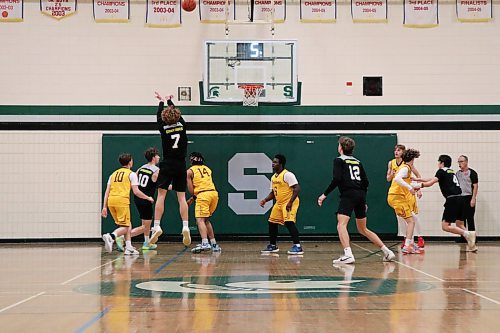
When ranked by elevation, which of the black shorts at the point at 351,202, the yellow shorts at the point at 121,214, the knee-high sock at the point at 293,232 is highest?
the black shorts at the point at 351,202

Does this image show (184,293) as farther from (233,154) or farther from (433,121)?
(433,121)

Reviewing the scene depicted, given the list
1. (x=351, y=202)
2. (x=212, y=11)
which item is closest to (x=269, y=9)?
(x=212, y=11)

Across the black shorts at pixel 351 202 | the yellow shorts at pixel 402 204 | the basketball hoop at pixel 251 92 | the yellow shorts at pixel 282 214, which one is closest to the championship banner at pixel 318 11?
the basketball hoop at pixel 251 92

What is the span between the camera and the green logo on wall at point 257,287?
7164 mm

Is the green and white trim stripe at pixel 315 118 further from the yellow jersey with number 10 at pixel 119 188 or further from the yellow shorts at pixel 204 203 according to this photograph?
the yellow jersey with number 10 at pixel 119 188

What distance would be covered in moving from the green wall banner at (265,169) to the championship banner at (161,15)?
287 cm

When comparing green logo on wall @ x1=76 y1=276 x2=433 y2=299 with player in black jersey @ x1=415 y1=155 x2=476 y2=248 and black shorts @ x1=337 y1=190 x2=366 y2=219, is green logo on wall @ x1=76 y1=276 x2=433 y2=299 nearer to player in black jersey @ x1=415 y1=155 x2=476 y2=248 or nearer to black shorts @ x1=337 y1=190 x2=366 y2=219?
black shorts @ x1=337 y1=190 x2=366 y2=219

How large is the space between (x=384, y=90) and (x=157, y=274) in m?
10.5

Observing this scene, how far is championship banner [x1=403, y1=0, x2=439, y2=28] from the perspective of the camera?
18188 millimetres

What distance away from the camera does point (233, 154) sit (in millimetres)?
18000

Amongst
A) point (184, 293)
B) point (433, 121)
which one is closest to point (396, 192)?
point (433, 121)

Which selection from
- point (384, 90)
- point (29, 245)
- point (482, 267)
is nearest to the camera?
point (482, 267)

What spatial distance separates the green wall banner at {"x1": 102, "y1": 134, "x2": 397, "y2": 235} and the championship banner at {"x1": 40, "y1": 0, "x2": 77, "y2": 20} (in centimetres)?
327

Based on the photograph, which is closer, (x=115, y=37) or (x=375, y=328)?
(x=375, y=328)
